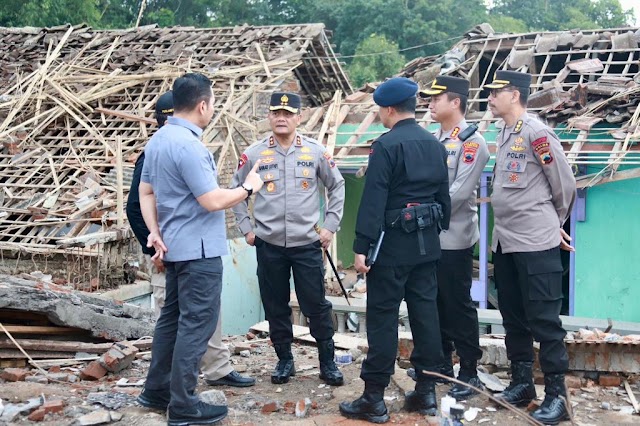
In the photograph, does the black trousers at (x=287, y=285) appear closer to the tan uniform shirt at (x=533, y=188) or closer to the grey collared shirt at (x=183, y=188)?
the grey collared shirt at (x=183, y=188)

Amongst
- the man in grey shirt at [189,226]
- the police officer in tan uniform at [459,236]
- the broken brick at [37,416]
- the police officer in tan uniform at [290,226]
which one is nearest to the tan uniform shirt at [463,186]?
the police officer in tan uniform at [459,236]

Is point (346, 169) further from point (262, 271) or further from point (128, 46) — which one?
point (128, 46)

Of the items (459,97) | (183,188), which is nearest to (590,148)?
(459,97)

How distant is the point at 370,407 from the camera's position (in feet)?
16.6

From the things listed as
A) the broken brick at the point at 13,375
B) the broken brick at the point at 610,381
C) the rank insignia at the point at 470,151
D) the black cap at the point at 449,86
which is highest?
the black cap at the point at 449,86

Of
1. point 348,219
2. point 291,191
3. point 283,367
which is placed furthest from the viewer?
point 348,219

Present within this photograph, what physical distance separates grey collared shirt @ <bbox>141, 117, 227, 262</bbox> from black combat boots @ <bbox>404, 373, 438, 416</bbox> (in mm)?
1560

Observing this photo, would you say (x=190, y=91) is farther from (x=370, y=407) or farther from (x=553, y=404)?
(x=553, y=404)

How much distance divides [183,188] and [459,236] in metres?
2.01

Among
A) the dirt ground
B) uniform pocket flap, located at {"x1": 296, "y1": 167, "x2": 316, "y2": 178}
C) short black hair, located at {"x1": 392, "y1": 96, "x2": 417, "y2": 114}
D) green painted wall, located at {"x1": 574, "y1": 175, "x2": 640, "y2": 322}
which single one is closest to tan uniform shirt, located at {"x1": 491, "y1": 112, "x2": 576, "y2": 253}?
short black hair, located at {"x1": 392, "y1": 96, "x2": 417, "y2": 114}

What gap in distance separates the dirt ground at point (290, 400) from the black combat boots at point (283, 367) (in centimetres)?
6

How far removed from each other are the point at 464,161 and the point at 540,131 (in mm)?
652

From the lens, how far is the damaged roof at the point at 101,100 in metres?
10.7

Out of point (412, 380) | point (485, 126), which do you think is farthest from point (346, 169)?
point (412, 380)
